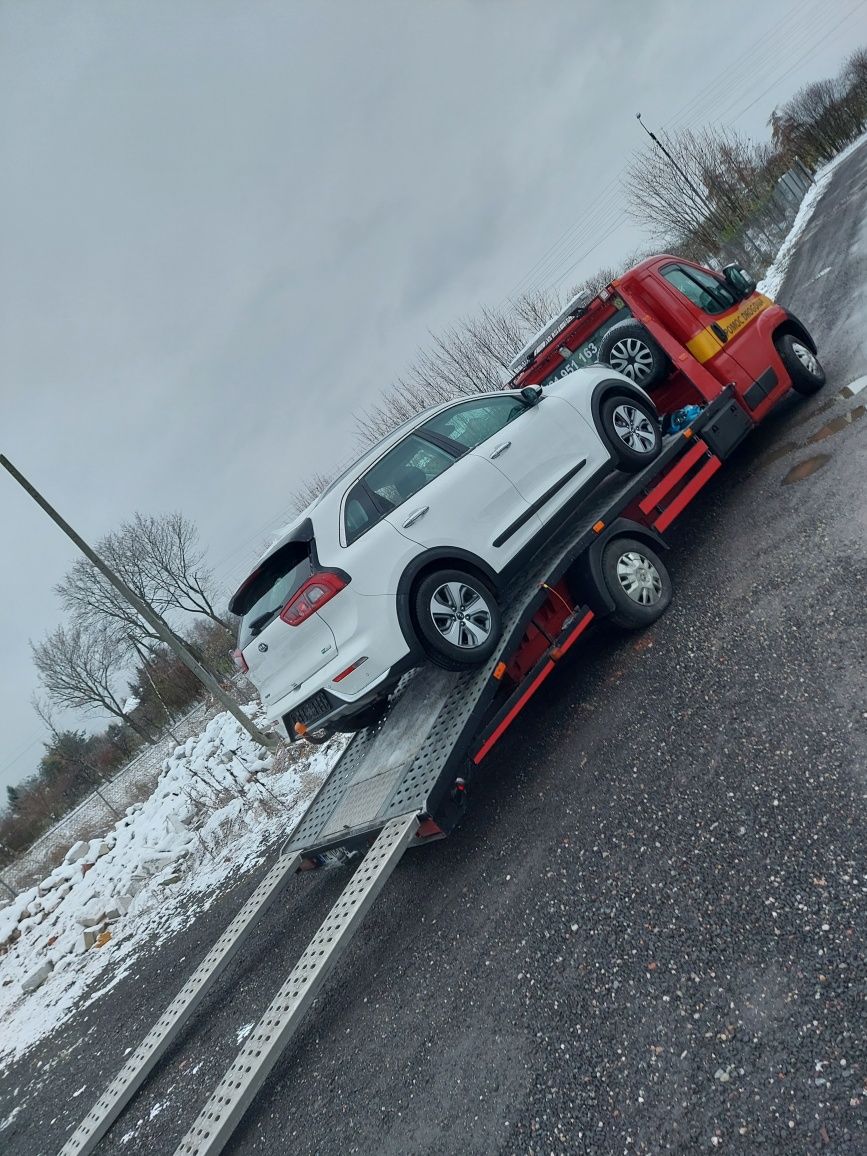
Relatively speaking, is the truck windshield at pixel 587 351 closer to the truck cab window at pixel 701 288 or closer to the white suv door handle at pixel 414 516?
the truck cab window at pixel 701 288

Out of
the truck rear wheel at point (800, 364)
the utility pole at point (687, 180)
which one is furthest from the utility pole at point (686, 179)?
the truck rear wheel at point (800, 364)

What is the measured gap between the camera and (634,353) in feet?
23.1

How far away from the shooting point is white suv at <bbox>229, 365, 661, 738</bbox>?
15.2ft

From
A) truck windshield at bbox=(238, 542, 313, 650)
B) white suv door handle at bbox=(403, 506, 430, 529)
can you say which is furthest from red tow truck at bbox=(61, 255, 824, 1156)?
truck windshield at bbox=(238, 542, 313, 650)

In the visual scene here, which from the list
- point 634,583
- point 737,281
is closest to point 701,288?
point 737,281

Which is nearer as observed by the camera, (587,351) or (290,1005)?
(290,1005)

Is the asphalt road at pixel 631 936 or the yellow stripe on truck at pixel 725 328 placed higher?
the yellow stripe on truck at pixel 725 328

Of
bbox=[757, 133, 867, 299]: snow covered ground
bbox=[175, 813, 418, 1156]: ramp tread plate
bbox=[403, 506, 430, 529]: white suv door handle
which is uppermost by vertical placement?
bbox=[403, 506, 430, 529]: white suv door handle

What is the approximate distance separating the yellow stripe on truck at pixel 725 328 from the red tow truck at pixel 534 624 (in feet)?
0.05

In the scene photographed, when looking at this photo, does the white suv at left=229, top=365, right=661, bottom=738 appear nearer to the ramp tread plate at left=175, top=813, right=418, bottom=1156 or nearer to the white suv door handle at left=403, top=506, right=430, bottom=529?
the white suv door handle at left=403, top=506, right=430, bottom=529

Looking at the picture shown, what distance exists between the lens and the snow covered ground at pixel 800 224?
1601 cm

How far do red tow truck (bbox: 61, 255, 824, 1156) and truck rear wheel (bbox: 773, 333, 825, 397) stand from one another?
0.06 feet

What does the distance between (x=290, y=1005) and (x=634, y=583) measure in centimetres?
343

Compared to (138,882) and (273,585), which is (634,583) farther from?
(138,882)
